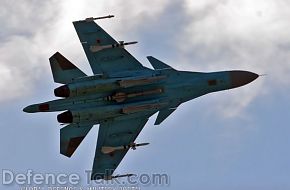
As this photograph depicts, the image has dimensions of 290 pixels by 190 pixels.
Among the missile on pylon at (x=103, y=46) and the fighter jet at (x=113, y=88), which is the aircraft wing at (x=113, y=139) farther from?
the missile on pylon at (x=103, y=46)

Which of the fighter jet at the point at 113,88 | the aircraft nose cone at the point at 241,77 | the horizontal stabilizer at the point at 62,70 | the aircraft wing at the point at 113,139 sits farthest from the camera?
the aircraft wing at the point at 113,139

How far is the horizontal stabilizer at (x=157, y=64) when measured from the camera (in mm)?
64000

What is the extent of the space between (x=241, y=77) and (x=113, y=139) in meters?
11.4

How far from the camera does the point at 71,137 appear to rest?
2576 inches

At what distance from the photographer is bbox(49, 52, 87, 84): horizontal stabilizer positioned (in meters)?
62.3

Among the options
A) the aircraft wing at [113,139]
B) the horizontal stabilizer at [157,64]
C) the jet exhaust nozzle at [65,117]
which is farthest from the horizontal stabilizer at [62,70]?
the horizontal stabilizer at [157,64]

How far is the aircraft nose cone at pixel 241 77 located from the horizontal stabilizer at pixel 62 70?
11637mm

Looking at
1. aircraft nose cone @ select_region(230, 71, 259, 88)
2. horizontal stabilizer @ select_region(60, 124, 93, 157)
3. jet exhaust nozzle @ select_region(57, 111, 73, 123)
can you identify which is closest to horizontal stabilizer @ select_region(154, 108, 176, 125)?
aircraft nose cone @ select_region(230, 71, 259, 88)

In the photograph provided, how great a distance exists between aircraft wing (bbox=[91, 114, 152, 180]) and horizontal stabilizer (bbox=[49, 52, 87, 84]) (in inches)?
202

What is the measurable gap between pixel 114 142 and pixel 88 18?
10.3 metres

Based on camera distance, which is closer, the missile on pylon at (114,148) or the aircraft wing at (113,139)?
the aircraft wing at (113,139)

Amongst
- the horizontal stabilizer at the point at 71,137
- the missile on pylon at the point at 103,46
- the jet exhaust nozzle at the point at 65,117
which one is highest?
the missile on pylon at the point at 103,46

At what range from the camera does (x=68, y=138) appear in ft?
215

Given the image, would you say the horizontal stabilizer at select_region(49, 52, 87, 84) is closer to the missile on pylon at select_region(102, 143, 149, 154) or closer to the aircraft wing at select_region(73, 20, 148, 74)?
the aircraft wing at select_region(73, 20, 148, 74)
